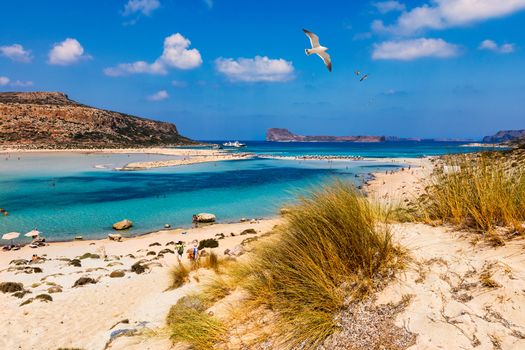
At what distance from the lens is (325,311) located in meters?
3.90

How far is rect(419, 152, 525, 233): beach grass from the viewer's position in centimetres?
441

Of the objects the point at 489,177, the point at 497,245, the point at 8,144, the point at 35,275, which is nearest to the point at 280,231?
the point at 497,245

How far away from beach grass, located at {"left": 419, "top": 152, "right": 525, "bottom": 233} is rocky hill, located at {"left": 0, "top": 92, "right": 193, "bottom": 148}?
340 ft

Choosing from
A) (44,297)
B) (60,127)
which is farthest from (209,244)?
(60,127)

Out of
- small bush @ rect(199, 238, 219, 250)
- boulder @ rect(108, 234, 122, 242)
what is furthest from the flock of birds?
Result: boulder @ rect(108, 234, 122, 242)

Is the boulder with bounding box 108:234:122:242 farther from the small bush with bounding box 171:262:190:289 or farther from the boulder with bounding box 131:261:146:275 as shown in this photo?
the small bush with bounding box 171:262:190:289

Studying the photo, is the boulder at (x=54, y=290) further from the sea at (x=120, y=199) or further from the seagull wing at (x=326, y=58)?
the seagull wing at (x=326, y=58)

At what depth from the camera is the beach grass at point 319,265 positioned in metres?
3.85

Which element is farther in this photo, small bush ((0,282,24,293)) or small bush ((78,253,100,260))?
small bush ((78,253,100,260))

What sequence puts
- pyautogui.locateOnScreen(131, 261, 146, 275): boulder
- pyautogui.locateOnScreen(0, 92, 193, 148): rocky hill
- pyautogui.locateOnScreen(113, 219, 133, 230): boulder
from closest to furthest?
pyautogui.locateOnScreen(131, 261, 146, 275): boulder
pyautogui.locateOnScreen(113, 219, 133, 230): boulder
pyautogui.locateOnScreen(0, 92, 193, 148): rocky hill

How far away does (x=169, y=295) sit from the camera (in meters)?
8.42

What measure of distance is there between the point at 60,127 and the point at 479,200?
121 meters

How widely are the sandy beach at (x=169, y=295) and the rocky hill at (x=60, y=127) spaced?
303 feet

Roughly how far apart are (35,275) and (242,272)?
33.1ft
